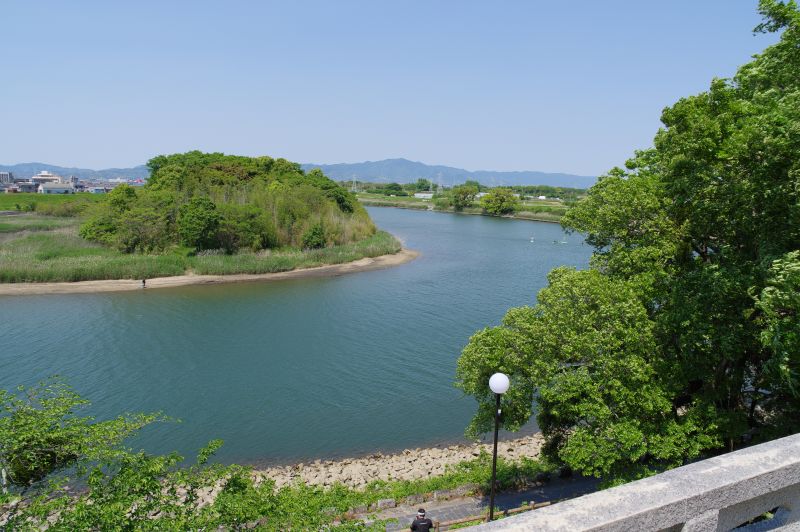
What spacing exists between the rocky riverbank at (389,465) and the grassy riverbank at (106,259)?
28.6 meters

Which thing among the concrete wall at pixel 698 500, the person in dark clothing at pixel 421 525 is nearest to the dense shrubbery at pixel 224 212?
the person in dark clothing at pixel 421 525

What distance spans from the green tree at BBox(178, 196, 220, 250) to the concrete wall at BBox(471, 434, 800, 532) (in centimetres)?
4446

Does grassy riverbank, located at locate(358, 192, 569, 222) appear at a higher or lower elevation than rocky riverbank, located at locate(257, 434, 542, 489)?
higher

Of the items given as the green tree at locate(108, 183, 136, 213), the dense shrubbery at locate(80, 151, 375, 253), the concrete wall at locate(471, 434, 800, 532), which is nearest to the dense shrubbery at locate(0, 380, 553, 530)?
the concrete wall at locate(471, 434, 800, 532)

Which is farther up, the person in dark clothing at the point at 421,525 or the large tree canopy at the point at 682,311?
the large tree canopy at the point at 682,311

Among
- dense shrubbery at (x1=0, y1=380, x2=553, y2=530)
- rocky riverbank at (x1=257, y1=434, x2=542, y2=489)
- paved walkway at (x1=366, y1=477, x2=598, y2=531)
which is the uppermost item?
dense shrubbery at (x1=0, y1=380, x2=553, y2=530)

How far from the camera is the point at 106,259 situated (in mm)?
41469

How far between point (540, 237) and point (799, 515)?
243 feet

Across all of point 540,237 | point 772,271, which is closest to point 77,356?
point 772,271

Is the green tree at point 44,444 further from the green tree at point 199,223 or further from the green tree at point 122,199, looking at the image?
the green tree at point 122,199

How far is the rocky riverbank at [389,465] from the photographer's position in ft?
51.0

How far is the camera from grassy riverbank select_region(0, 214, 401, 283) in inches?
1503

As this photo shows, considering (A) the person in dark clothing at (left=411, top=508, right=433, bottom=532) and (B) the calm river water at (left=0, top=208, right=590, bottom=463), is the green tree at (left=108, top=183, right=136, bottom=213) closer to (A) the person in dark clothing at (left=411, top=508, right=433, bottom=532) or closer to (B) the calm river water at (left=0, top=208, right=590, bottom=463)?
(B) the calm river water at (left=0, top=208, right=590, bottom=463)

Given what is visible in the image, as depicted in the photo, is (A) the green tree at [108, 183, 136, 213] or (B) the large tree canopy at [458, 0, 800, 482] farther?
(A) the green tree at [108, 183, 136, 213]
